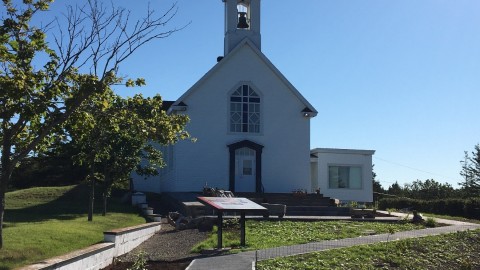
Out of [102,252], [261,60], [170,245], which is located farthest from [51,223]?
[261,60]

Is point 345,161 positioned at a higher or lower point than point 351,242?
higher

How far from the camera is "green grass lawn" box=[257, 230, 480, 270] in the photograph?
12.0 m

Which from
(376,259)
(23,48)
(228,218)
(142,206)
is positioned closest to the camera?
(23,48)

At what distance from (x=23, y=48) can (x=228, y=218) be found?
9.81 m

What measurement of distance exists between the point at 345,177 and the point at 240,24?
38.9 feet

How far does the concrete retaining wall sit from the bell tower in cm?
1819

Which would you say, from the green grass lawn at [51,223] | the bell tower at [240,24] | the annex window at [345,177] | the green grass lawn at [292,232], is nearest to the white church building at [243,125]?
the bell tower at [240,24]

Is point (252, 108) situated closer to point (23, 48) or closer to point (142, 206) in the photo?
point (142, 206)

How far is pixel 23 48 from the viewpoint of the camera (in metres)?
11.9

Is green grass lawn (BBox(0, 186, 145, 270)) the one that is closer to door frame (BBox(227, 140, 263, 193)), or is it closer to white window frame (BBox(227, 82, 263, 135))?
door frame (BBox(227, 140, 263, 193))

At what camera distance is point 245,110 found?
32.1 meters

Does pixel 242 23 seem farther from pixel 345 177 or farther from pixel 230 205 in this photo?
pixel 230 205

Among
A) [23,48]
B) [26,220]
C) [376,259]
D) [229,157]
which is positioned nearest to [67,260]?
[23,48]

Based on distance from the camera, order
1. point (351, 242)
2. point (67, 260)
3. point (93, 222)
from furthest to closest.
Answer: point (93, 222) → point (351, 242) → point (67, 260)
